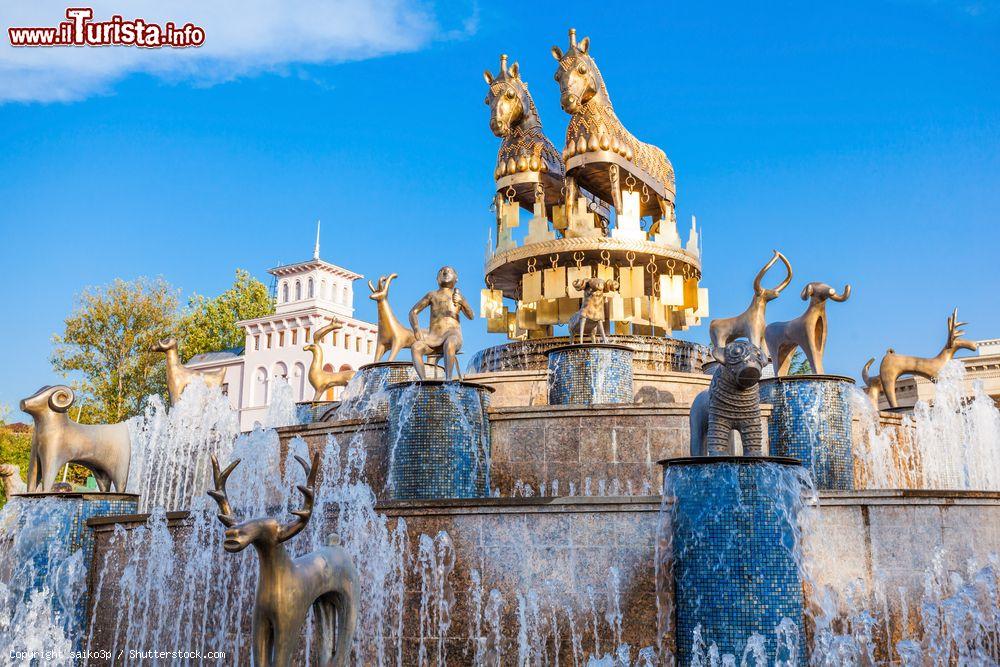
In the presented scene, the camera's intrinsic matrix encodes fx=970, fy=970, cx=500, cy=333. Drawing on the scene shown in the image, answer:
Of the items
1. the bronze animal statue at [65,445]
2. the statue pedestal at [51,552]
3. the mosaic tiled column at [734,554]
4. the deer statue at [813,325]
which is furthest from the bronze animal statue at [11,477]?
the deer statue at [813,325]

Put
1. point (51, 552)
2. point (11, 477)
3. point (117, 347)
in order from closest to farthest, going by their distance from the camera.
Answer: point (51, 552) → point (11, 477) → point (117, 347)

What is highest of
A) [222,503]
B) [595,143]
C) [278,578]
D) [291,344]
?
[291,344]

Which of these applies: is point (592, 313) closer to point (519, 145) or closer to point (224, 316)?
point (519, 145)

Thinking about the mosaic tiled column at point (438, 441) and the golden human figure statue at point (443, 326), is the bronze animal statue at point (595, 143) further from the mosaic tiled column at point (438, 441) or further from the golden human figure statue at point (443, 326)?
the mosaic tiled column at point (438, 441)

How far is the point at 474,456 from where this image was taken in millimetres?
12227

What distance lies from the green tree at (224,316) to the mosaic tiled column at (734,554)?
4325cm

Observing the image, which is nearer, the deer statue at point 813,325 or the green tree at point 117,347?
the deer statue at point 813,325

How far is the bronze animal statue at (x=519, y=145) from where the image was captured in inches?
905

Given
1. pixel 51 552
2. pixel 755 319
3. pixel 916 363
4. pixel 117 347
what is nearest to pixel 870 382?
pixel 916 363

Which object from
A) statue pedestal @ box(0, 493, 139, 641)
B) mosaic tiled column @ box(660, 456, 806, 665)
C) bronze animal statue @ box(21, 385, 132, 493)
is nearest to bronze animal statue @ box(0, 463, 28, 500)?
bronze animal statue @ box(21, 385, 132, 493)

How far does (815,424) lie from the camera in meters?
12.7

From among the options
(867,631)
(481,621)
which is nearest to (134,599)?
(481,621)

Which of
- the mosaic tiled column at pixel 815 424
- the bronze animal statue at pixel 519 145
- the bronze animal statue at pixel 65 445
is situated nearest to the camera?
the mosaic tiled column at pixel 815 424

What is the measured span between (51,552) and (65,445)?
7.52 ft
